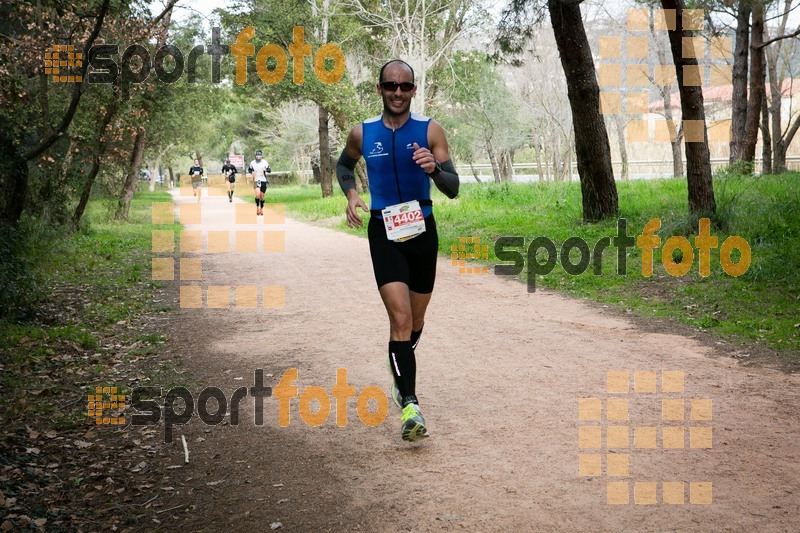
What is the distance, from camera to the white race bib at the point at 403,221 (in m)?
5.34

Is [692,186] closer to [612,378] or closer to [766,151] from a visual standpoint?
[612,378]

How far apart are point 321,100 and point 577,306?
23.5 metres

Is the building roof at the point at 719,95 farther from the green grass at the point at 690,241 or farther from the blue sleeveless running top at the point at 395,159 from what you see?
the blue sleeveless running top at the point at 395,159

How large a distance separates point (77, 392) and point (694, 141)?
10034mm

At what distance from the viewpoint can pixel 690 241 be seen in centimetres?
1234

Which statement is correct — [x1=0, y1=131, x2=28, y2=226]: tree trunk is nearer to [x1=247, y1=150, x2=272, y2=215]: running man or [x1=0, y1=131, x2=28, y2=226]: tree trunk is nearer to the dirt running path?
the dirt running path

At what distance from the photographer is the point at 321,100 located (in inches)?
1249

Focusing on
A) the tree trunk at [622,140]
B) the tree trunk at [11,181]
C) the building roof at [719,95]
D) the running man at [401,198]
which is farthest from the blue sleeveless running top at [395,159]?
the building roof at [719,95]

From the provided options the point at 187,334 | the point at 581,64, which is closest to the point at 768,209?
the point at 581,64

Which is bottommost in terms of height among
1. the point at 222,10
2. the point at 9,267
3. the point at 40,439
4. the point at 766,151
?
the point at 40,439

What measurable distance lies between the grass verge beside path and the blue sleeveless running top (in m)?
2.47

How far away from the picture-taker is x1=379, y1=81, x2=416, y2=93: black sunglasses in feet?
17.2

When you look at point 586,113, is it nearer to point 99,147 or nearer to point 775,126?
point 99,147

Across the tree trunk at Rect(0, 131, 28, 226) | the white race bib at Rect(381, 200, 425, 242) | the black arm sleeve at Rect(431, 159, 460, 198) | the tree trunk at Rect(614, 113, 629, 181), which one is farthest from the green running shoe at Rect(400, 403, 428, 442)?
the tree trunk at Rect(614, 113, 629, 181)
